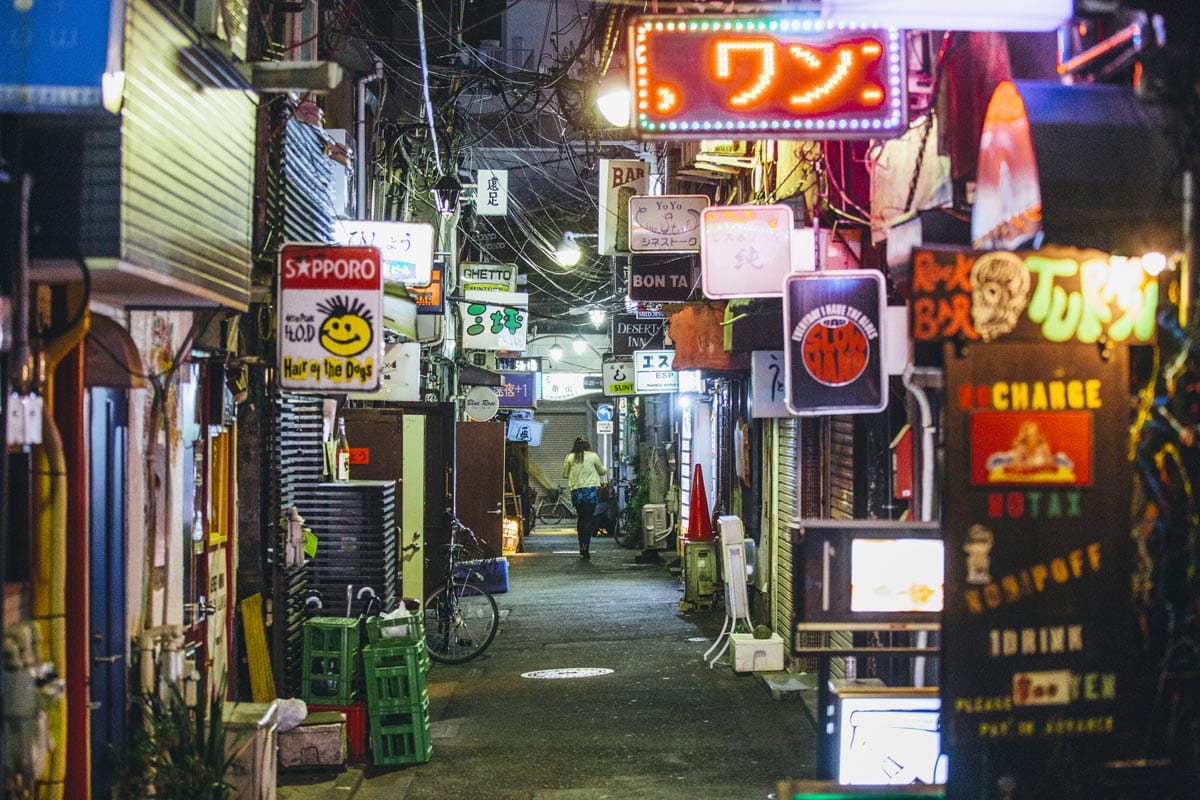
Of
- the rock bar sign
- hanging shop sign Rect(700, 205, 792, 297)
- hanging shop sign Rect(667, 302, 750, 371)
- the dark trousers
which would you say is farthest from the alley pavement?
the dark trousers

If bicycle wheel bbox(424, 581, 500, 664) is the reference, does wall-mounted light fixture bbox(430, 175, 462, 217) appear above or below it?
above

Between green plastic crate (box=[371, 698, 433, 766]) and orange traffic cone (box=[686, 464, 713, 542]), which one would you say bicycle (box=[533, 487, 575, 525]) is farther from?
green plastic crate (box=[371, 698, 433, 766])

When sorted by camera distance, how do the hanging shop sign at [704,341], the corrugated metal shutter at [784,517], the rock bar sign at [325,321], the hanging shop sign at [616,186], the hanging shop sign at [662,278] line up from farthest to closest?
the hanging shop sign at [616,186] < the hanging shop sign at [662,278] < the hanging shop sign at [704,341] < the corrugated metal shutter at [784,517] < the rock bar sign at [325,321]

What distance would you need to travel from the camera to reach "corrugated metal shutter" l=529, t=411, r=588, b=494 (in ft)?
160

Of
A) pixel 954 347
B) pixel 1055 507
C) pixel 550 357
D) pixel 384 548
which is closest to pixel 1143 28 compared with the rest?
pixel 954 347

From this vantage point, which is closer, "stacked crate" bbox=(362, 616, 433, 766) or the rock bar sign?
the rock bar sign

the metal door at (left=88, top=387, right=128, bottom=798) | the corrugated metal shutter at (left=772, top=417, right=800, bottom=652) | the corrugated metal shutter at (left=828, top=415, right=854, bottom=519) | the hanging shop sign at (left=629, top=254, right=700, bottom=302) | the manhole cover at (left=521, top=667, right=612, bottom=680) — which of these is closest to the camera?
the metal door at (left=88, top=387, right=128, bottom=798)

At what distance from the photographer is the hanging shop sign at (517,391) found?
94.8ft

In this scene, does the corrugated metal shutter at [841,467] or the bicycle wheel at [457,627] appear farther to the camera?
the bicycle wheel at [457,627]

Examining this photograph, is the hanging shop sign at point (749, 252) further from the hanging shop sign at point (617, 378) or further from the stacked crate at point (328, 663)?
the hanging shop sign at point (617, 378)

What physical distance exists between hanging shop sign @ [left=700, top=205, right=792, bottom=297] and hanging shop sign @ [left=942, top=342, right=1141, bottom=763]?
6.29 metres

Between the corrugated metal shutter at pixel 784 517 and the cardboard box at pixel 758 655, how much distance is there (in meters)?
0.55

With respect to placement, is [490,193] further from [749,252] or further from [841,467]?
[841,467]

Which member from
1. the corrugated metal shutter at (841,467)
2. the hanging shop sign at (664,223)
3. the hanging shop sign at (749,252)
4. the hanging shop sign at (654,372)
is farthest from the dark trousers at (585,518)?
A: the hanging shop sign at (749,252)
